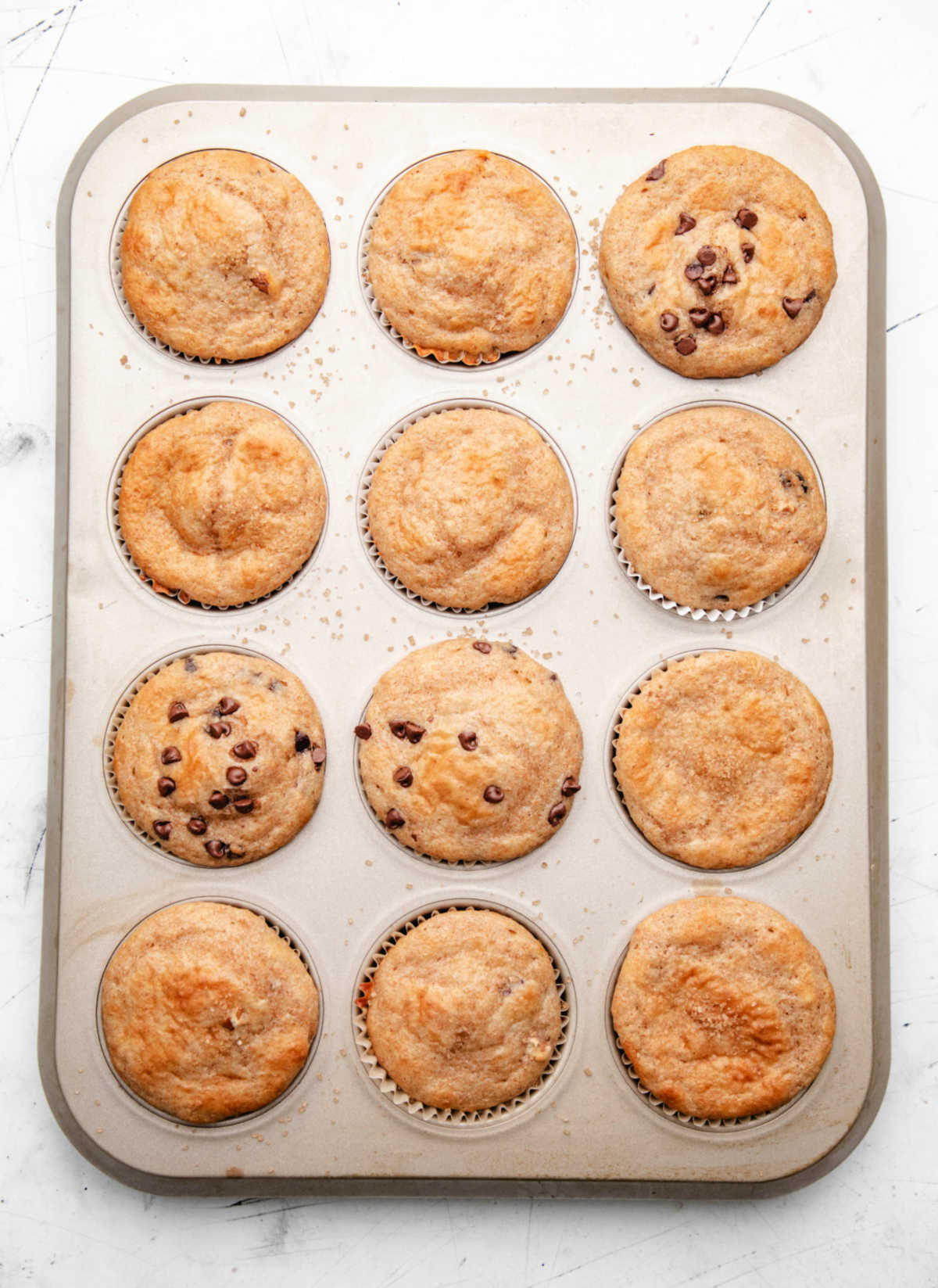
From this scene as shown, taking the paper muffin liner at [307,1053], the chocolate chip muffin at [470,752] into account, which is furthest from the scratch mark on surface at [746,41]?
the paper muffin liner at [307,1053]

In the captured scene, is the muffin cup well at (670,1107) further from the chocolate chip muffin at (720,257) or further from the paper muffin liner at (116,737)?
the chocolate chip muffin at (720,257)

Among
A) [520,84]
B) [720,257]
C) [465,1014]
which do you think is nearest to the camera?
[465,1014]

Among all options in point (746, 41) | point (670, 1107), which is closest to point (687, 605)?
point (670, 1107)

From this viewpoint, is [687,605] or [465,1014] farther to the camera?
[687,605]

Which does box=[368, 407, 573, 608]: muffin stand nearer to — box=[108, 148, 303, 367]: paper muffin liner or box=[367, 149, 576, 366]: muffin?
box=[367, 149, 576, 366]: muffin

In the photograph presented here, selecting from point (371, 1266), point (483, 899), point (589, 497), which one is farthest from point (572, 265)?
point (371, 1266)

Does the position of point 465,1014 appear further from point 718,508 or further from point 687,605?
point 718,508
